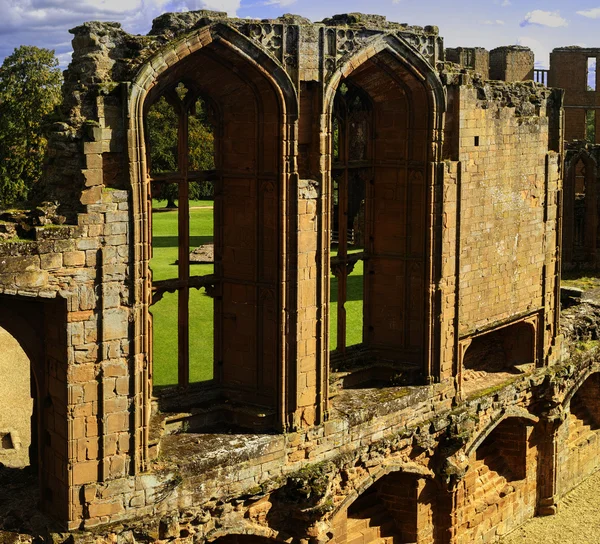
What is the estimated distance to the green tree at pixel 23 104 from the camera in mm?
27438

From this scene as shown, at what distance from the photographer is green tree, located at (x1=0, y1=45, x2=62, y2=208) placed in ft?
90.0

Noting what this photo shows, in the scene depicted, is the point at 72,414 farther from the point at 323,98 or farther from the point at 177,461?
the point at 323,98

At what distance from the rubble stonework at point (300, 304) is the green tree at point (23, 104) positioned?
651 inches

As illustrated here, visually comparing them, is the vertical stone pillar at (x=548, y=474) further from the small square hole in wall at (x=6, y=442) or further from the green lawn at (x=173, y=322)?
the small square hole in wall at (x=6, y=442)

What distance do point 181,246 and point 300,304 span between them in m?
1.57

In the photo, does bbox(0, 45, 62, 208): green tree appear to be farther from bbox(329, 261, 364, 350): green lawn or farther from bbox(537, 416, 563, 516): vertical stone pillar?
bbox(537, 416, 563, 516): vertical stone pillar

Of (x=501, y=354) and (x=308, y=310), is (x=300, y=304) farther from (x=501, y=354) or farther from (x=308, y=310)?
(x=501, y=354)

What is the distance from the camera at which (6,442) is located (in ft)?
54.7

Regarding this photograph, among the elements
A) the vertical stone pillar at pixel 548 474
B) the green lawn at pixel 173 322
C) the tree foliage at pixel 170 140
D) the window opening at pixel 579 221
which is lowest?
the vertical stone pillar at pixel 548 474

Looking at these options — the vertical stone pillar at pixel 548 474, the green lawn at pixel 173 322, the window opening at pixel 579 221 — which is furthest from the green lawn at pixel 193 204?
the vertical stone pillar at pixel 548 474

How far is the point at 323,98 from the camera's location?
11.5m

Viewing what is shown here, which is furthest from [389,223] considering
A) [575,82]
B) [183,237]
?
[575,82]

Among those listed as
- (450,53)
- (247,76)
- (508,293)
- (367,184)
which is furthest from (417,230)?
(450,53)

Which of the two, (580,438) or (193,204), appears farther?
(193,204)
